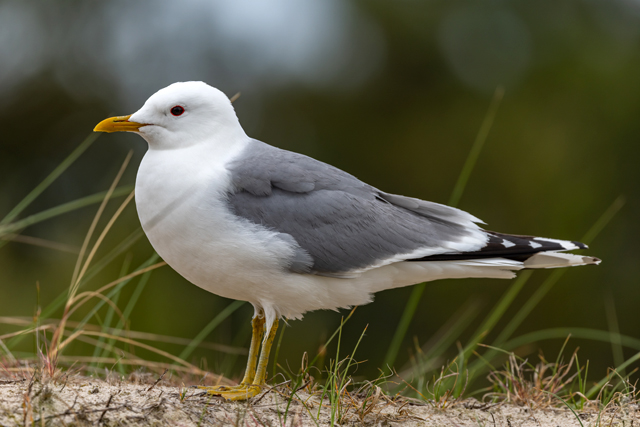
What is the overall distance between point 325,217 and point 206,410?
0.94 metres

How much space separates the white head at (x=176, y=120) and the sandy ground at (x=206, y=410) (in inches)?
42.4

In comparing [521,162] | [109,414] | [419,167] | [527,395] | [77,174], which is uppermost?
[521,162]

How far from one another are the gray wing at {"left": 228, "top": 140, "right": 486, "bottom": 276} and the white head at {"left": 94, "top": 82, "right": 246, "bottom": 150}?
22cm

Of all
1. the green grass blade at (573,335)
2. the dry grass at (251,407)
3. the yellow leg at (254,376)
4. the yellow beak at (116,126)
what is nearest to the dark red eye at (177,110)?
the yellow beak at (116,126)

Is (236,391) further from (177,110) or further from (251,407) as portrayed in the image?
(177,110)

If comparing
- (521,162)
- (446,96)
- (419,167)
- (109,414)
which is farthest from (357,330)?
(109,414)

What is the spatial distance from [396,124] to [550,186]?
2037 millimetres

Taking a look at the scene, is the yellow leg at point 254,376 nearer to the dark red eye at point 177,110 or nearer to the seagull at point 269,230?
the seagull at point 269,230

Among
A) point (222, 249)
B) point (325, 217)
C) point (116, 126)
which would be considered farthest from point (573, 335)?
point (116, 126)

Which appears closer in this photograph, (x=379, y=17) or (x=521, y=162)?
(x=521, y=162)

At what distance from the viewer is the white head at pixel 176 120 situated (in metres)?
2.81

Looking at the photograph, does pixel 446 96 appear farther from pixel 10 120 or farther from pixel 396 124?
pixel 10 120

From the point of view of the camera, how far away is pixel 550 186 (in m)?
7.30

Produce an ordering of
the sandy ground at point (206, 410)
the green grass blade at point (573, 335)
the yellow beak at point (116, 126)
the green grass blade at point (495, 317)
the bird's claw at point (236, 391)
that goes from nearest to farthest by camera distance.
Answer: the sandy ground at point (206, 410), the bird's claw at point (236, 391), the yellow beak at point (116, 126), the green grass blade at point (495, 317), the green grass blade at point (573, 335)
